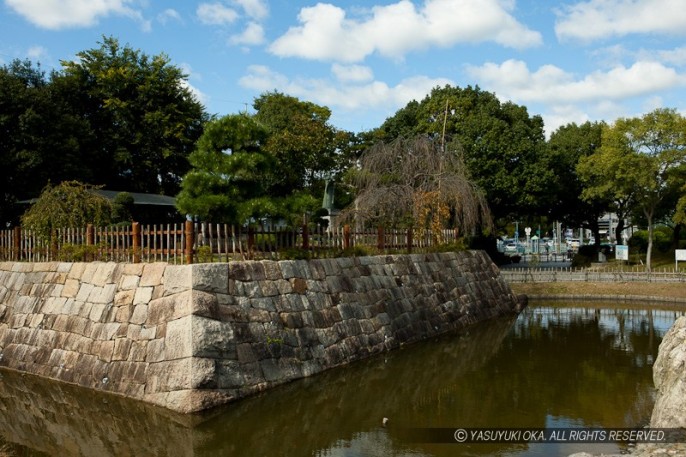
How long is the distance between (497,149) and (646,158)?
7.13 meters

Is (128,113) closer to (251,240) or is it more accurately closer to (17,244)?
(17,244)

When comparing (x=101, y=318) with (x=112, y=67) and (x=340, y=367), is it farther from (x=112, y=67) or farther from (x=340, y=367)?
(x=112, y=67)

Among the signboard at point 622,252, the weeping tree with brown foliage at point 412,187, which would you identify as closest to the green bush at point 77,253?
the weeping tree with brown foliage at point 412,187

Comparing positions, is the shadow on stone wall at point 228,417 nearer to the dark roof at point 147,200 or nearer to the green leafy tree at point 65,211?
the green leafy tree at point 65,211

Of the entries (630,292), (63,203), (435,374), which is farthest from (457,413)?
(630,292)

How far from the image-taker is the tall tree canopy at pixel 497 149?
1140 inches

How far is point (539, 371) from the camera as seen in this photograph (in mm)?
10812

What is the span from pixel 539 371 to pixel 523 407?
262 centimetres

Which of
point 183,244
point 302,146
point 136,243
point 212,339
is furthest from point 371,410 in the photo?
point 302,146

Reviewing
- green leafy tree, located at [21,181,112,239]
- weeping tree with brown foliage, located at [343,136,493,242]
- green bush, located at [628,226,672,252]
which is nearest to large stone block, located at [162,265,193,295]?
green leafy tree, located at [21,181,112,239]

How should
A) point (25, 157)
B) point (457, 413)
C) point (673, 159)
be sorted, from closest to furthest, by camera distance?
1. point (457, 413)
2. point (25, 157)
3. point (673, 159)

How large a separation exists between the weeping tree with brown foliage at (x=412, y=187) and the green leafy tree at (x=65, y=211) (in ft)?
27.7

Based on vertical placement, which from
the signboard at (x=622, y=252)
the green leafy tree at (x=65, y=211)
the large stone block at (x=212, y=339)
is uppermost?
the green leafy tree at (x=65, y=211)

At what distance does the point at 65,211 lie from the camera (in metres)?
12.6
